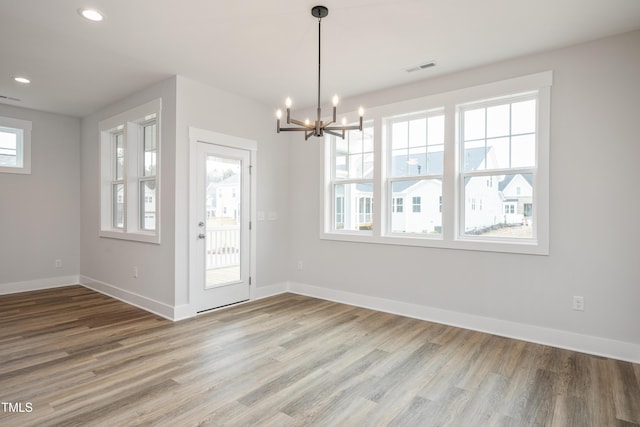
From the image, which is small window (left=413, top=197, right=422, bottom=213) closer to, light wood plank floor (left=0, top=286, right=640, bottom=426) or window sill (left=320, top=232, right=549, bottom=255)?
window sill (left=320, top=232, right=549, bottom=255)

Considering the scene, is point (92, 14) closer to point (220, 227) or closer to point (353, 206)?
point (220, 227)

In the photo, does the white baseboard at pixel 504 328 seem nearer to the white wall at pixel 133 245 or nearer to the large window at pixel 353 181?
the large window at pixel 353 181

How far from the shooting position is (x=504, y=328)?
354 cm

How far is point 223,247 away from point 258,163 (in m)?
1.27

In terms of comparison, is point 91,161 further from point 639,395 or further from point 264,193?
point 639,395

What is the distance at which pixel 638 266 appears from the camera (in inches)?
116

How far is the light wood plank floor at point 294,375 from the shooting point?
218 centimetres

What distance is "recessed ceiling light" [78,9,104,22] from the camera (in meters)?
2.69

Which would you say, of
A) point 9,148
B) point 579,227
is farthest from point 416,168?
point 9,148

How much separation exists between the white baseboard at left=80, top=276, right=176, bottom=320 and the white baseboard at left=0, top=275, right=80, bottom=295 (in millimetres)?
183

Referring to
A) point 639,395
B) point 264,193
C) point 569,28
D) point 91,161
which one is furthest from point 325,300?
point 91,161

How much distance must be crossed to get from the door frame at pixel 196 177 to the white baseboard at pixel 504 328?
1206 mm

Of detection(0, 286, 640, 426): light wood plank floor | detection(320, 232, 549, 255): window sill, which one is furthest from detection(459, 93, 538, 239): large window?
detection(0, 286, 640, 426): light wood plank floor

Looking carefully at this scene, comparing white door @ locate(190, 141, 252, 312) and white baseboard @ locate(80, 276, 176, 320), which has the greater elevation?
white door @ locate(190, 141, 252, 312)
